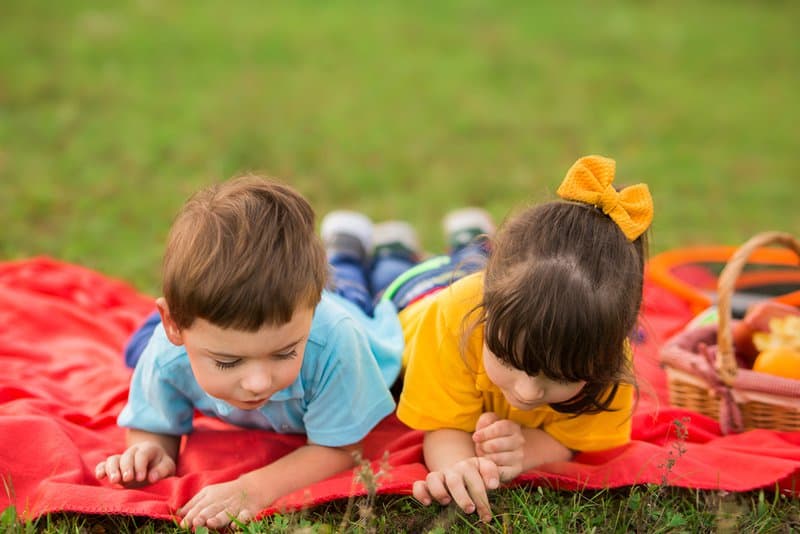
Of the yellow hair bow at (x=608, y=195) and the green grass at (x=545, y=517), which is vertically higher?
the yellow hair bow at (x=608, y=195)

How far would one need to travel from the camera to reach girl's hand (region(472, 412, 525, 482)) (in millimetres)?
2631

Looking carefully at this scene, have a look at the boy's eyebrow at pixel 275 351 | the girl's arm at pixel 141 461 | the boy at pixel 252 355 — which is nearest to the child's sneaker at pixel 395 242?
the boy at pixel 252 355

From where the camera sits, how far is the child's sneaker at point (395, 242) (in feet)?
13.6

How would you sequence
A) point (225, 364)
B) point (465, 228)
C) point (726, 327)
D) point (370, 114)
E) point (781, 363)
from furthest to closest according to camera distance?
point (370, 114)
point (465, 228)
point (781, 363)
point (726, 327)
point (225, 364)

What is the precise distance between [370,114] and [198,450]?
15.9ft

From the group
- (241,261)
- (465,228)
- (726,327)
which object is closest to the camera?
(241,261)

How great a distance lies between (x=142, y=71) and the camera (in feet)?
24.7

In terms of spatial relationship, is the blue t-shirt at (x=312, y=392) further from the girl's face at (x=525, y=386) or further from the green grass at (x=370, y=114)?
A: the green grass at (x=370, y=114)

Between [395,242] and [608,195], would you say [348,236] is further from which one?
[608,195]

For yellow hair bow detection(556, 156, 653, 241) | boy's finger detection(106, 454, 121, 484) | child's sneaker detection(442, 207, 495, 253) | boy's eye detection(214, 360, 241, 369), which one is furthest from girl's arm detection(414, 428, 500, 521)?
child's sneaker detection(442, 207, 495, 253)

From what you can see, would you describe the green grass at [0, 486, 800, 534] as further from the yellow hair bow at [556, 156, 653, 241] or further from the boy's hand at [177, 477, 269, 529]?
the yellow hair bow at [556, 156, 653, 241]

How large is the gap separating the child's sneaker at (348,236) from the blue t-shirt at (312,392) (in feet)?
3.59

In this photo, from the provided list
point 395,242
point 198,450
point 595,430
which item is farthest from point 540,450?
point 395,242

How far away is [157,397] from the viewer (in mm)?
2773
